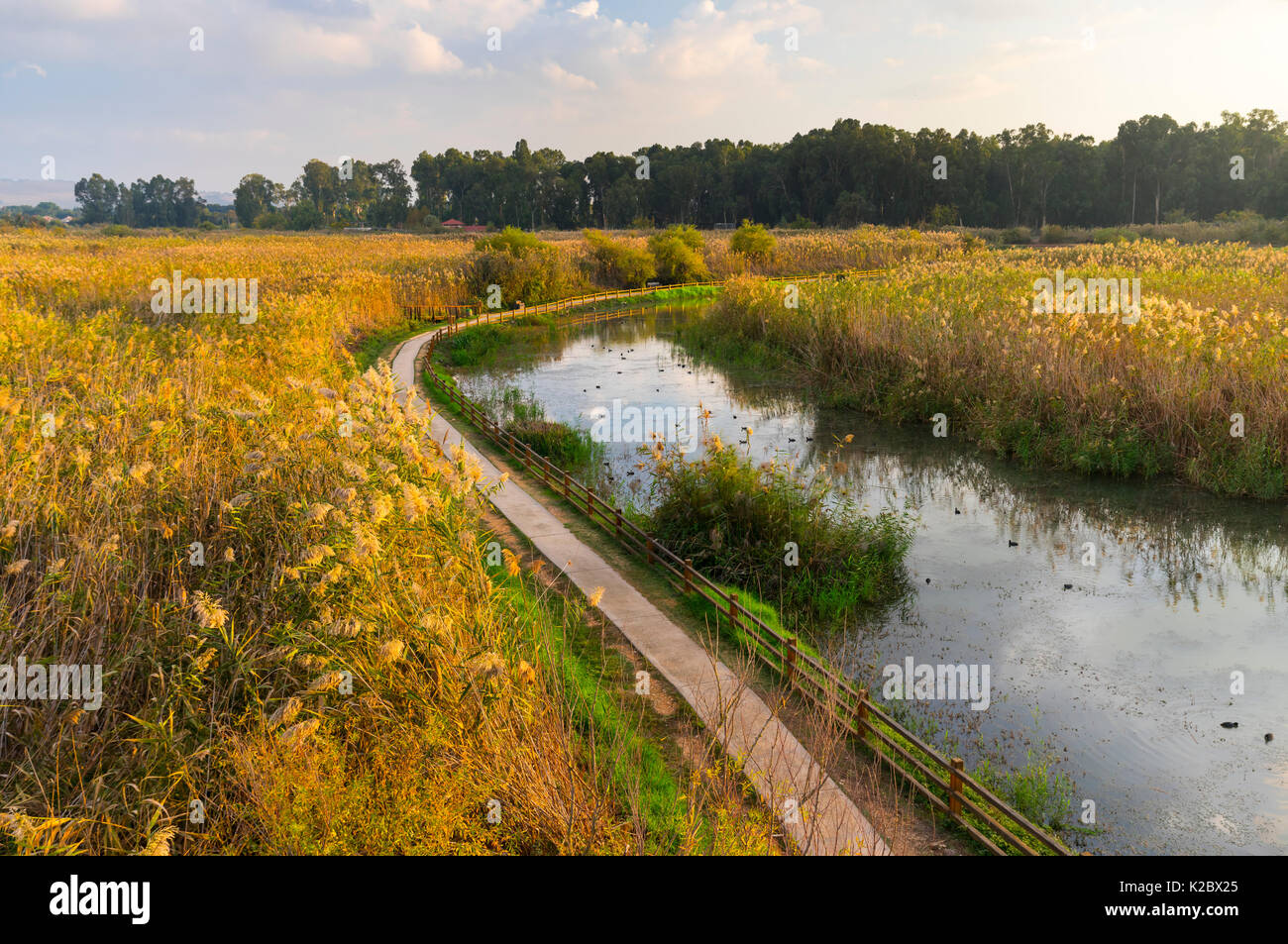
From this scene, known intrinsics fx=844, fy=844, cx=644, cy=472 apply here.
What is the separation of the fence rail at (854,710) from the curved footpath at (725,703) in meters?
0.46

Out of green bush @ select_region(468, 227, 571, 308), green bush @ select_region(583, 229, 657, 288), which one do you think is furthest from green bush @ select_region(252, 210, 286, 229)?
green bush @ select_region(468, 227, 571, 308)

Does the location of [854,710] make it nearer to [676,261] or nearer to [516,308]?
[516,308]

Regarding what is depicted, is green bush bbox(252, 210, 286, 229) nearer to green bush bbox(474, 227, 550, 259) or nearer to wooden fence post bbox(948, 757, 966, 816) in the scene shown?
green bush bbox(474, 227, 550, 259)

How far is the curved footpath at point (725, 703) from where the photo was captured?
5370 mm

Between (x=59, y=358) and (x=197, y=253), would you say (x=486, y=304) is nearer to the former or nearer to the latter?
(x=197, y=253)

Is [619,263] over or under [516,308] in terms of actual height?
over

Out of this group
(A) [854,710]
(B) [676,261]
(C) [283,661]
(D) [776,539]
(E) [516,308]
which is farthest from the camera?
(B) [676,261]

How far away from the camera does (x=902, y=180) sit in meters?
98.1

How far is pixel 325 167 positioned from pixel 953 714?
7682 inches

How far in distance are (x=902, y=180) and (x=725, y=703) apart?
102 m

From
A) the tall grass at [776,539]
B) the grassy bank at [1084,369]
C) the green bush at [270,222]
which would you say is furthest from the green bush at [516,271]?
the green bush at [270,222]

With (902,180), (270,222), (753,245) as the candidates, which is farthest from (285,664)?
(270,222)

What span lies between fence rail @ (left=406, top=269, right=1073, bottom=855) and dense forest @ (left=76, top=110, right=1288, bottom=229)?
78.0 metres

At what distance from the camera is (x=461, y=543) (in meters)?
6.48
